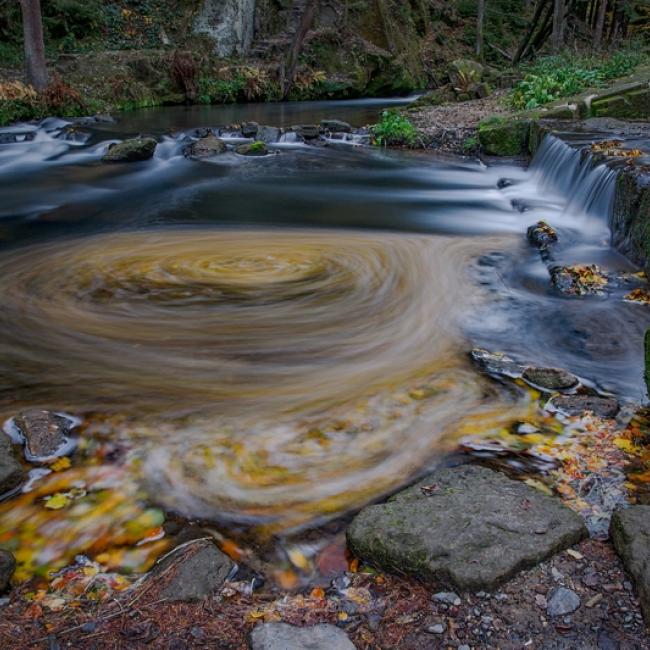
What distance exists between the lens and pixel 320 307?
613 cm

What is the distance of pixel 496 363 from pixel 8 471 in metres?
3.36

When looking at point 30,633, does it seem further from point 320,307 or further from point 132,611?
point 320,307

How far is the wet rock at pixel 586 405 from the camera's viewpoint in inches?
162

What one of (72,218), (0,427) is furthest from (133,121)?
(0,427)

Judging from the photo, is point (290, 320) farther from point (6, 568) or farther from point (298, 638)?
point (298, 638)

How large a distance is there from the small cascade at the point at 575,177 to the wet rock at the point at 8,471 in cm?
746

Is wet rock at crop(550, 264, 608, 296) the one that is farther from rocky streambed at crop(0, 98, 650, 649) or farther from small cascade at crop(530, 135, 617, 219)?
small cascade at crop(530, 135, 617, 219)

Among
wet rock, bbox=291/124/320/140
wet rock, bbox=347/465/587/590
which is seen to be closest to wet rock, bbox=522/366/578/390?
wet rock, bbox=347/465/587/590

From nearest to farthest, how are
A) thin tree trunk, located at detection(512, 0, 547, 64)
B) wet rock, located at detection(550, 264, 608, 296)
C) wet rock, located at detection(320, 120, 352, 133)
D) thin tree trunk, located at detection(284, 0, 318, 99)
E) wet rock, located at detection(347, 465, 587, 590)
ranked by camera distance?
wet rock, located at detection(347, 465, 587, 590), wet rock, located at detection(550, 264, 608, 296), wet rock, located at detection(320, 120, 352, 133), thin tree trunk, located at detection(284, 0, 318, 99), thin tree trunk, located at detection(512, 0, 547, 64)

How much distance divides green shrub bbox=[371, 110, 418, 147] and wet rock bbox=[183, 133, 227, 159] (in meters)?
3.71

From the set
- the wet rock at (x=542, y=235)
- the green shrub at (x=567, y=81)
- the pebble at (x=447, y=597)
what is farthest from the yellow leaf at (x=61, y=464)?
the green shrub at (x=567, y=81)

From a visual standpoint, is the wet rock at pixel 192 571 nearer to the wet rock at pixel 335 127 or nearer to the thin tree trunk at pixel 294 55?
the wet rock at pixel 335 127

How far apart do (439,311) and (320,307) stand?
44.6 inches

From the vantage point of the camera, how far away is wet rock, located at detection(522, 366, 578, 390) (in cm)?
449
